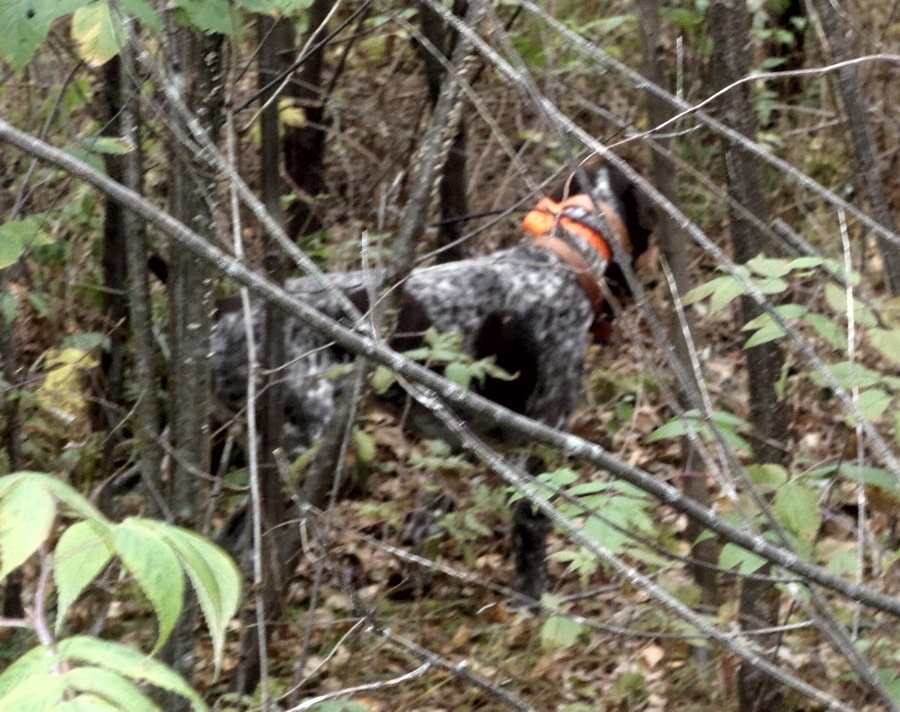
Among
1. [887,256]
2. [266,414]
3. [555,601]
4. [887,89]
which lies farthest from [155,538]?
[887,89]

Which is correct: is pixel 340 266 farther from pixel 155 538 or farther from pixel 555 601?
pixel 155 538

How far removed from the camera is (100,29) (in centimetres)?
194

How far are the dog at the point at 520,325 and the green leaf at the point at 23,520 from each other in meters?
3.72

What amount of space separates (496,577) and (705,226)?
2854 millimetres

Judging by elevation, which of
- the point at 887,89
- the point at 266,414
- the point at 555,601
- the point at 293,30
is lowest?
the point at 555,601

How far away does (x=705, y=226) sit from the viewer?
6.64 m

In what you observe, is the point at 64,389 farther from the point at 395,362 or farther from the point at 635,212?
the point at 635,212

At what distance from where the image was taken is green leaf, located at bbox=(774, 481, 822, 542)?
1.91 metres

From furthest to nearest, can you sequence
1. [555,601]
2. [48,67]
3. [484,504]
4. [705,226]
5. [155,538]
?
[705,226] < [48,67] < [484,504] < [555,601] < [155,538]

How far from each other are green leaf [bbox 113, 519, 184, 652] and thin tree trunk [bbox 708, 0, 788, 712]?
194cm

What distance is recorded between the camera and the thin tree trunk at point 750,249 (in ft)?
8.49

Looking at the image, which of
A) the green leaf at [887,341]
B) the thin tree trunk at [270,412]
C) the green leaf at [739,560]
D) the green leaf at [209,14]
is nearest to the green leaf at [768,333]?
the green leaf at [887,341]

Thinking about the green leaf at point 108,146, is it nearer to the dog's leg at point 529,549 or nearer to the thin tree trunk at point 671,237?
the thin tree trunk at point 671,237

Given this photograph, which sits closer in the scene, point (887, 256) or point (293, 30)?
point (887, 256)
